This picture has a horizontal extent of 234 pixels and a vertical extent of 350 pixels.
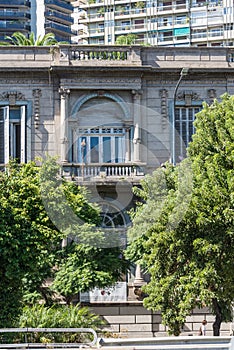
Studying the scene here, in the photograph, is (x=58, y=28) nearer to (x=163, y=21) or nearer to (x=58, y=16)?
(x=58, y=16)

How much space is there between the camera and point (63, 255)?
40531mm

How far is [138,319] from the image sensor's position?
42.9 metres

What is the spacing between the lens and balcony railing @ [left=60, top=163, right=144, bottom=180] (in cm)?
4519

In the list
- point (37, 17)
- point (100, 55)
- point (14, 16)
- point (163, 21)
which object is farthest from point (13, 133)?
point (37, 17)

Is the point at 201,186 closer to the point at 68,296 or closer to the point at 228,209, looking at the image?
the point at 228,209

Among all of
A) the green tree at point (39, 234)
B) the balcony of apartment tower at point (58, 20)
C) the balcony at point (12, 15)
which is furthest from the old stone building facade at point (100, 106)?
the balcony of apartment tower at point (58, 20)

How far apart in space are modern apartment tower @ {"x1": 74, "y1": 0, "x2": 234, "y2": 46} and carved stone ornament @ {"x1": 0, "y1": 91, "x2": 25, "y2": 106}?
6973 centimetres

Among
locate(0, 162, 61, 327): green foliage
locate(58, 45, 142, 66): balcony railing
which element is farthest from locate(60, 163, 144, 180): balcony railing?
locate(0, 162, 61, 327): green foliage

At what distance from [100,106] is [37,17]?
8336 centimetres

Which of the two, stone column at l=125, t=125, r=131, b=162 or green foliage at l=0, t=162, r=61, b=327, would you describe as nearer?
green foliage at l=0, t=162, r=61, b=327

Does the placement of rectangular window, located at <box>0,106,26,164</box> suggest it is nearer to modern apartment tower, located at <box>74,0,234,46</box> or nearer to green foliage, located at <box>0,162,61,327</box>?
green foliage, located at <box>0,162,61,327</box>

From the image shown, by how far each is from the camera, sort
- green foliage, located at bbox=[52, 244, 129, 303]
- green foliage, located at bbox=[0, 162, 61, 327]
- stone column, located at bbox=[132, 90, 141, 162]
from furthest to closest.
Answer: stone column, located at bbox=[132, 90, 141, 162]
green foliage, located at bbox=[52, 244, 129, 303]
green foliage, located at bbox=[0, 162, 61, 327]

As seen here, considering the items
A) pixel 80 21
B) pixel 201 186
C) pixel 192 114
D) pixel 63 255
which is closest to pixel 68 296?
pixel 63 255

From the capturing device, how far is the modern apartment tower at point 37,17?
12350 centimetres
